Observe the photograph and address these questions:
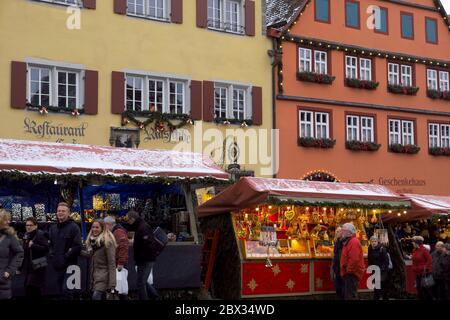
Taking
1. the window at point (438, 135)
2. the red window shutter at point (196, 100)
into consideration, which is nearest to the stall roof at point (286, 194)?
the red window shutter at point (196, 100)

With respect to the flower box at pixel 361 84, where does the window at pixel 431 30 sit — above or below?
above

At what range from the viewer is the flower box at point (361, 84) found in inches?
1005

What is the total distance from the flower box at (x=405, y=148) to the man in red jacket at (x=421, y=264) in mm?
10608

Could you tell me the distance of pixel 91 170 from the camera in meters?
13.8

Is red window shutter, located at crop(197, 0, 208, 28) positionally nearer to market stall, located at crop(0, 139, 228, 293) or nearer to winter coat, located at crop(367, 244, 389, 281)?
market stall, located at crop(0, 139, 228, 293)

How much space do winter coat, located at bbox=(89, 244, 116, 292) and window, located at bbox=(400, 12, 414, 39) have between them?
1879 centimetres

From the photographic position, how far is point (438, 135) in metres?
28.1

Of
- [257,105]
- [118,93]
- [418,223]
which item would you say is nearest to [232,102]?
[257,105]

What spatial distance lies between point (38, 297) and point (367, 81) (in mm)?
16680

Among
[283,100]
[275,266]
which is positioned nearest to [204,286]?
[275,266]

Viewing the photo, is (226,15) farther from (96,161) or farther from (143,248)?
(143,248)

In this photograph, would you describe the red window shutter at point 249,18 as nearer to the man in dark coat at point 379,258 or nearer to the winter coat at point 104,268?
the man in dark coat at point 379,258

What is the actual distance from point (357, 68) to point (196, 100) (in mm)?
6466
